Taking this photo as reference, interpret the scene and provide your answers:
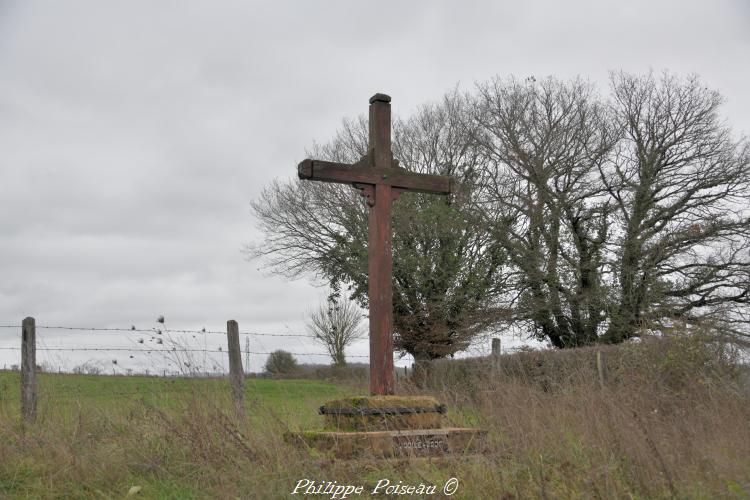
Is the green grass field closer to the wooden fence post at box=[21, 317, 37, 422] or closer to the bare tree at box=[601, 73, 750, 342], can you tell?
the wooden fence post at box=[21, 317, 37, 422]

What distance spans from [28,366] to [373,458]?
18.6 feet

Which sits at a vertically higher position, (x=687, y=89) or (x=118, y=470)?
(x=687, y=89)

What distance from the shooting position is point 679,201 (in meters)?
20.8

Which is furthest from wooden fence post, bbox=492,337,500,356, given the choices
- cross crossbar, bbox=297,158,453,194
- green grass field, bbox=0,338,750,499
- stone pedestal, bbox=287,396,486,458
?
stone pedestal, bbox=287,396,486,458

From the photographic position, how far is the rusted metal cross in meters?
6.80

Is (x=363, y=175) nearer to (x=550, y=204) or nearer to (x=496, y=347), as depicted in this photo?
(x=496, y=347)

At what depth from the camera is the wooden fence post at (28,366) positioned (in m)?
8.73

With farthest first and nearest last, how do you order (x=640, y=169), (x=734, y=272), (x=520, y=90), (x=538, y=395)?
(x=520, y=90)
(x=640, y=169)
(x=734, y=272)
(x=538, y=395)

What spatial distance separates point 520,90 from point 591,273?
690cm

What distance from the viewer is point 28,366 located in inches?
360

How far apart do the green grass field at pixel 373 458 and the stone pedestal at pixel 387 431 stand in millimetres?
184

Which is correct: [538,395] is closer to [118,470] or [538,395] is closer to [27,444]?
[118,470]

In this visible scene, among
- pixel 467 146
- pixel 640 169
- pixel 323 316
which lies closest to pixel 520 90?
pixel 467 146

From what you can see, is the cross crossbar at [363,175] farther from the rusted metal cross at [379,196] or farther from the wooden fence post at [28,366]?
the wooden fence post at [28,366]
